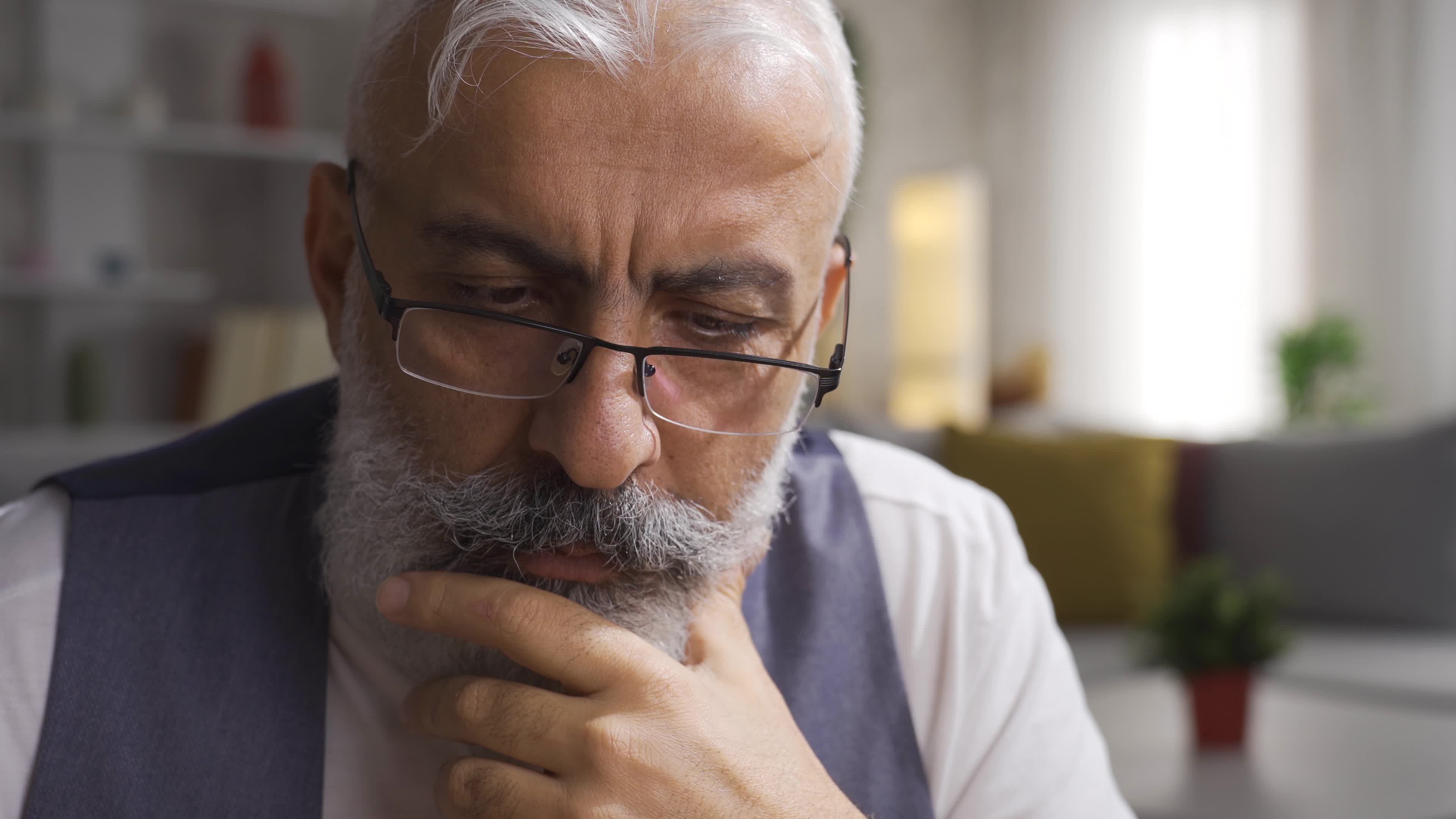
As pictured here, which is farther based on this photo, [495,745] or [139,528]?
[139,528]

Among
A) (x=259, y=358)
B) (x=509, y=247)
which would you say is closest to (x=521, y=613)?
(x=509, y=247)

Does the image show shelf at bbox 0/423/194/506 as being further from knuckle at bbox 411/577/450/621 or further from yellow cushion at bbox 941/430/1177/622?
yellow cushion at bbox 941/430/1177/622

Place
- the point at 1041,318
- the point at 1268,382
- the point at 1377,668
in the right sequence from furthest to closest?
the point at 1041,318, the point at 1268,382, the point at 1377,668

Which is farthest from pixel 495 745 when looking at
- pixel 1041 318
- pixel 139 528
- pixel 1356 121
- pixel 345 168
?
pixel 1041 318

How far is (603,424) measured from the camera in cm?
77

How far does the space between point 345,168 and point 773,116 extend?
343 mm

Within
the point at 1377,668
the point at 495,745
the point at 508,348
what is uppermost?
the point at 508,348

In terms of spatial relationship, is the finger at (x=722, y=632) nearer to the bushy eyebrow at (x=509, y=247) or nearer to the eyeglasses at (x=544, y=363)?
the eyeglasses at (x=544, y=363)

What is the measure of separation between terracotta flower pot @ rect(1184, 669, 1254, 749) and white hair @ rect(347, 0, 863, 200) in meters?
1.47

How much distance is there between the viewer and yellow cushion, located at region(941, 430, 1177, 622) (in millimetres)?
3193

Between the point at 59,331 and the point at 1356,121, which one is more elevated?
the point at 1356,121

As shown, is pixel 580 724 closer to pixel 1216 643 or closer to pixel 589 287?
pixel 589 287

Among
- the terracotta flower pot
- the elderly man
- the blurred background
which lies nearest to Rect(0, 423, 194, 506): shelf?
the blurred background

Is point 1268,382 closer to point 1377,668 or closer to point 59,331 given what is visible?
point 1377,668
